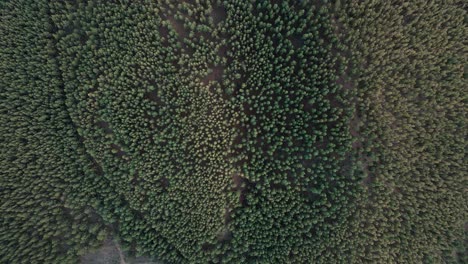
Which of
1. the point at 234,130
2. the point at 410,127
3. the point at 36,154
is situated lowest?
the point at 36,154

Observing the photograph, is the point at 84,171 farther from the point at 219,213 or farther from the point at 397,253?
the point at 397,253

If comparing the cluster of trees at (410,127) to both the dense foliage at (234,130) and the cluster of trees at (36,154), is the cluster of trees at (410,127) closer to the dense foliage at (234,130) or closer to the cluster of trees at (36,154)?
the dense foliage at (234,130)

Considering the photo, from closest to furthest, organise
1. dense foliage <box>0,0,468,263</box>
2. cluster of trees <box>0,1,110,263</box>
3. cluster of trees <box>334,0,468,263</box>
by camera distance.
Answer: cluster of trees <box>334,0,468,263</box>
dense foliage <box>0,0,468,263</box>
cluster of trees <box>0,1,110,263</box>

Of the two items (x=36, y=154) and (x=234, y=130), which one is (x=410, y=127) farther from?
(x=36, y=154)

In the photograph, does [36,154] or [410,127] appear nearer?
[410,127]

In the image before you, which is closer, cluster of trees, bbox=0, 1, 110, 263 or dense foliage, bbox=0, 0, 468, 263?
dense foliage, bbox=0, 0, 468, 263

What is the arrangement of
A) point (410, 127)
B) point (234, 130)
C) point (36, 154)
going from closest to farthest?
point (410, 127), point (234, 130), point (36, 154)

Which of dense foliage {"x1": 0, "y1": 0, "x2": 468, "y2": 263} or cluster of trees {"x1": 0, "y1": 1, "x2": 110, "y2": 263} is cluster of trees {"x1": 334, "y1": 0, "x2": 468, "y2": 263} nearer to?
dense foliage {"x1": 0, "y1": 0, "x2": 468, "y2": 263}

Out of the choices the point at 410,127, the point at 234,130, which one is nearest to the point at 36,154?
the point at 234,130

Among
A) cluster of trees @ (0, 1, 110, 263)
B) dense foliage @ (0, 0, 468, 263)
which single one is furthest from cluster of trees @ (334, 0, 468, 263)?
cluster of trees @ (0, 1, 110, 263)
